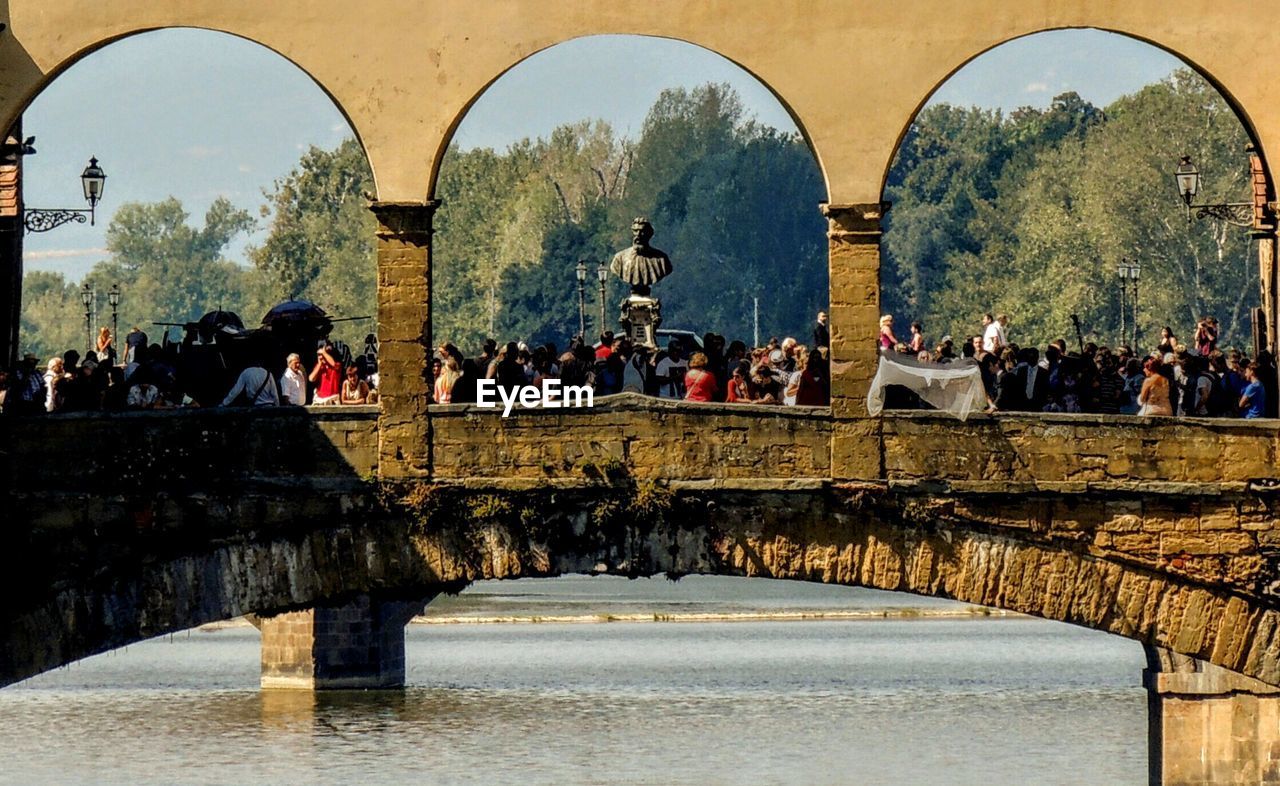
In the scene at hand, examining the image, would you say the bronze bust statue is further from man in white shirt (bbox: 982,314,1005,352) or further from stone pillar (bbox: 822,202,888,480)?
stone pillar (bbox: 822,202,888,480)

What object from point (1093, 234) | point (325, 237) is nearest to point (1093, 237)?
point (1093, 234)

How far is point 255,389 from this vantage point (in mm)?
16219

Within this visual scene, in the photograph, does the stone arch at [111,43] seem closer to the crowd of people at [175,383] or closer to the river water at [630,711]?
the crowd of people at [175,383]

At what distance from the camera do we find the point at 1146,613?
15.3 meters

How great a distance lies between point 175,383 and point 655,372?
10.1 ft

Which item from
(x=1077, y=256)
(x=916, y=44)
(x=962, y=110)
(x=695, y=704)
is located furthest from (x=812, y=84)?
(x=962, y=110)

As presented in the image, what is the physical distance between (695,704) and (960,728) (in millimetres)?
3595

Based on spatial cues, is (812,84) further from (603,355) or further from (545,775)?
(545,775)

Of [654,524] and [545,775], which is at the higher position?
[654,524]

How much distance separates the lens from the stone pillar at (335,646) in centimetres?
2853

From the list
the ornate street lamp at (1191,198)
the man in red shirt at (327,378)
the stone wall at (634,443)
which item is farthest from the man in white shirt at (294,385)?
the ornate street lamp at (1191,198)

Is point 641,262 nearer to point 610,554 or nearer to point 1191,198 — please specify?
point 1191,198

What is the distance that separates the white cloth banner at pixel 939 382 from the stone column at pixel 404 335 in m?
2.63

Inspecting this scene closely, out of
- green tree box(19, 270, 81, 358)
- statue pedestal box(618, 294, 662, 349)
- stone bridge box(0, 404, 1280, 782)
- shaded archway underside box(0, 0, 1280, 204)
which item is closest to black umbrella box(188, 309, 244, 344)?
statue pedestal box(618, 294, 662, 349)
